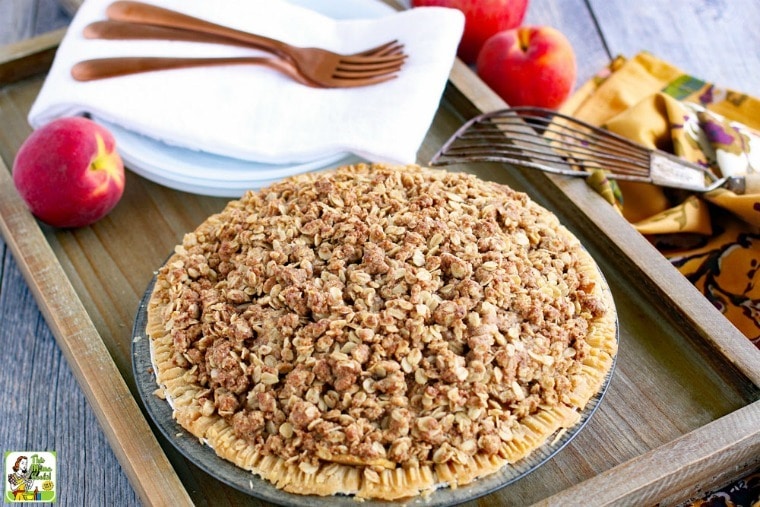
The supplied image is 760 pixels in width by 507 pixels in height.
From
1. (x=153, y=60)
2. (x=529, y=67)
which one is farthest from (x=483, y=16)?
(x=153, y=60)

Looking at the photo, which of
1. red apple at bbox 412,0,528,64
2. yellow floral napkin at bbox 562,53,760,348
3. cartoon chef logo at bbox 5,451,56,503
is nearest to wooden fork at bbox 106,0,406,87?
red apple at bbox 412,0,528,64

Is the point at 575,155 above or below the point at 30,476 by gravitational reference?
above

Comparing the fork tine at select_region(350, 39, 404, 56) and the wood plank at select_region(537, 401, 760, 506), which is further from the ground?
the fork tine at select_region(350, 39, 404, 56)

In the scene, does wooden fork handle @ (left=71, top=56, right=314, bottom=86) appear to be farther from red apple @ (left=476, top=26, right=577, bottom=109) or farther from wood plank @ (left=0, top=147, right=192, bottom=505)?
red apple @ (left=476, top=26, right=577, bottom=109)

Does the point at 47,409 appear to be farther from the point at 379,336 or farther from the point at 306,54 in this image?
the point at 306,54

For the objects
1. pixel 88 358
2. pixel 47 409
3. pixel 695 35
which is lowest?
pixel 47 409

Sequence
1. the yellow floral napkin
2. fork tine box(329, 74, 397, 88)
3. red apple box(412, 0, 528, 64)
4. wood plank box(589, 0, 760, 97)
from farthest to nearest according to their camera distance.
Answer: wood plank box(589, 0, 760, 97), red apple box(412, 0, 528, 64), fork tine box(329, 74, 397, 88), the yellow floral napkin

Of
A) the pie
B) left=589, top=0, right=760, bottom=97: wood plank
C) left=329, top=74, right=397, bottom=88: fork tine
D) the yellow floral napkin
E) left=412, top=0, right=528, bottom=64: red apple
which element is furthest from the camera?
left=589, top=0, right=760, bottom=97: wood plank
